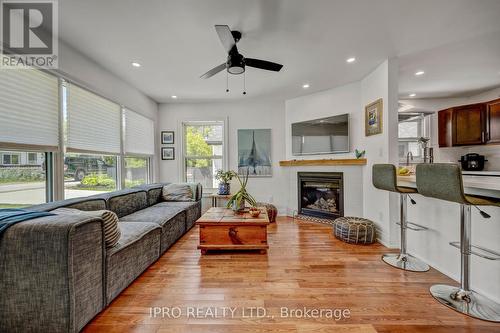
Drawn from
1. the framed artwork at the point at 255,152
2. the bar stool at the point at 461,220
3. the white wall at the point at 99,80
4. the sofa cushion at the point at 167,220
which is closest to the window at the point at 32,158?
the white wall at the point at 99,80

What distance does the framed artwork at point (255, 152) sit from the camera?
179 inches

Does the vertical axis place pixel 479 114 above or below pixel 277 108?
below

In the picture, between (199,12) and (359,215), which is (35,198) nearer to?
(199,12)

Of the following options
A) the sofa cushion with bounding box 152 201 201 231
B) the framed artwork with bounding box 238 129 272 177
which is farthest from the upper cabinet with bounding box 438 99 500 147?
the sofa cushion with bounding box 152 201 201 231

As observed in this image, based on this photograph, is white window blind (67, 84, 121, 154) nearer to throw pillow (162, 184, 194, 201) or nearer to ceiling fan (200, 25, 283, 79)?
throw pillow (162, 184, 194, 201)

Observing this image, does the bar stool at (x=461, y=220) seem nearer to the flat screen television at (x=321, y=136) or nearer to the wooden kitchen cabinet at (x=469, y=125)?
the flat screen television at (x=321, y=136)

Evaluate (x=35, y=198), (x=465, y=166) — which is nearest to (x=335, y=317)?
(x=35, y=198)

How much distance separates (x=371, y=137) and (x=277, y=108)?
6.82ft

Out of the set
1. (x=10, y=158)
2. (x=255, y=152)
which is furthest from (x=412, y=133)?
(x=10, y=158)

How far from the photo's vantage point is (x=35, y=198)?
84.0 inches

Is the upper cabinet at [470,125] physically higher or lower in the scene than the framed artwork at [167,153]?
higher

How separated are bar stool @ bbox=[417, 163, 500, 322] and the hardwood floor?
0.34ft

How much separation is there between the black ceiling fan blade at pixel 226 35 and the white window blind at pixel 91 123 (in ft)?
6.62

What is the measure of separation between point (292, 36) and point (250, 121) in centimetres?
245
